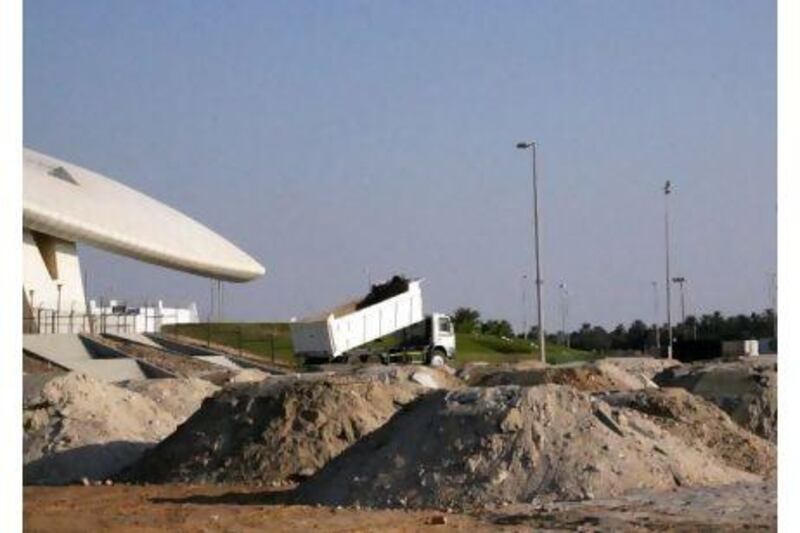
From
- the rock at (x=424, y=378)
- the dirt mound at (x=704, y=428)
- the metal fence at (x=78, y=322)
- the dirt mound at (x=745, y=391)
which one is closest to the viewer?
the dirt mound at (x=704, y=428)

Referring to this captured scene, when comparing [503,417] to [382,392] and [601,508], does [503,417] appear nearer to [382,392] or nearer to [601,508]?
[601,508]

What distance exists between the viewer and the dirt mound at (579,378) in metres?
26.0

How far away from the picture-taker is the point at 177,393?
82.5 ft

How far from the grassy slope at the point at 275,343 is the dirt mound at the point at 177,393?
2222 cm

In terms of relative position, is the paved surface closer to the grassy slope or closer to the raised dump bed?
the raised dump bed

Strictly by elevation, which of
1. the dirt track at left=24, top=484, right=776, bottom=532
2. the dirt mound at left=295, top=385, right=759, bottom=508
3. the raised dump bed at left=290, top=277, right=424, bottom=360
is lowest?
the dirt track at left=24, top=484, right=776, bottom=532

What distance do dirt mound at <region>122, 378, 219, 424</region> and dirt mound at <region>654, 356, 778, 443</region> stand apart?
30.7 feet

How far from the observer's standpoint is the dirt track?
1193 cm

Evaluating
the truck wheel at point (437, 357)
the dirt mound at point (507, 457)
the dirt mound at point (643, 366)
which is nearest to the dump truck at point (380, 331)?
the truck wheel at point (437, 357)

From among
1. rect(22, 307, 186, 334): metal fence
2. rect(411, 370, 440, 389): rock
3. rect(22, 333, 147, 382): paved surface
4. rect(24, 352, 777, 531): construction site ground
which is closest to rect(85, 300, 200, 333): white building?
rect(22, 307, 186, 334): metal fence

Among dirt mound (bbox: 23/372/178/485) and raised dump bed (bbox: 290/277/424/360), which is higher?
raised dump bed (bbox: 290/277/424/360)

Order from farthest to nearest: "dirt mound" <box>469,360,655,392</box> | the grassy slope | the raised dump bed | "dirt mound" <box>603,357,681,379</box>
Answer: the grassy slope < the raised dump bed < "dirt mound" <box>603,357,681,379</box> < "dirt mound" <box>469,360,655,392</box>

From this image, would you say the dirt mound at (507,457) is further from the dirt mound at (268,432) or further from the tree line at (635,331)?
the tree line at (635,331)

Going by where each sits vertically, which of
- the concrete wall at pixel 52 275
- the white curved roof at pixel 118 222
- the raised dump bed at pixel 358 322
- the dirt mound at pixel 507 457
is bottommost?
the dirt mound at pixel 507 457
